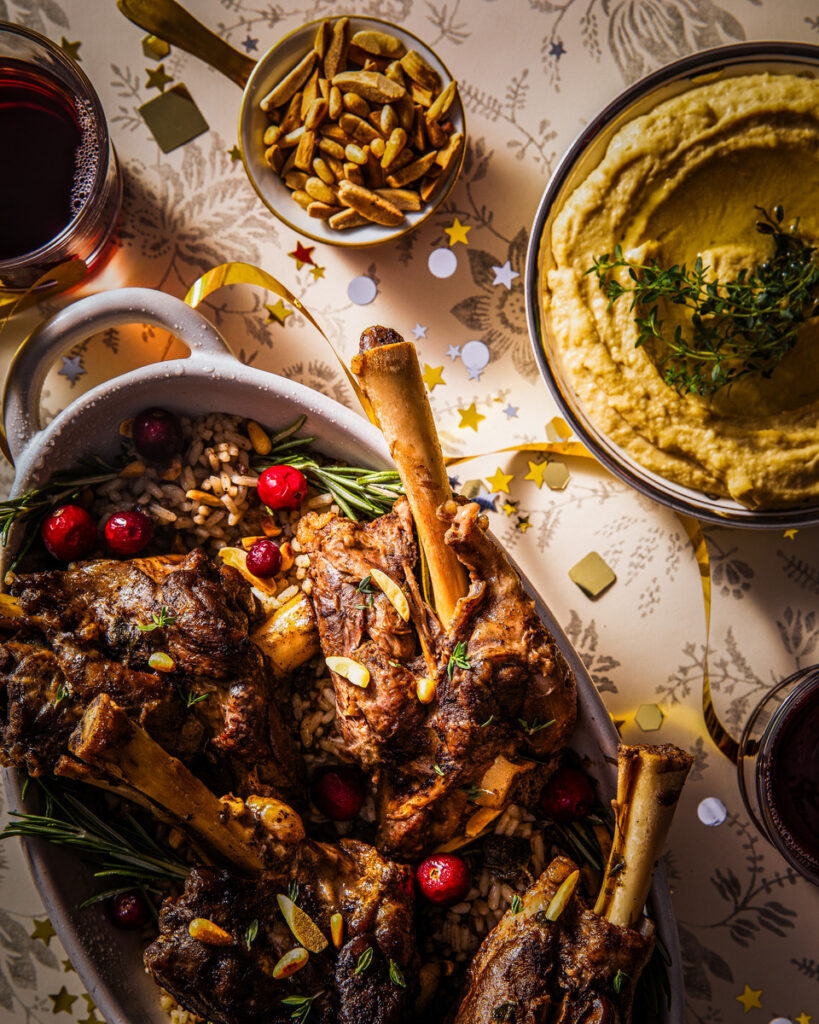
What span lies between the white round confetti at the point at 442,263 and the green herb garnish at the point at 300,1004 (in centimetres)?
208

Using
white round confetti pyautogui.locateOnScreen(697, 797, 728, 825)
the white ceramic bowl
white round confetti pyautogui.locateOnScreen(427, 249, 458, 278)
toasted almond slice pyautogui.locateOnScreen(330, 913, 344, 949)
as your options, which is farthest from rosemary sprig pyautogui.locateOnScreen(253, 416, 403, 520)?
white round confetti pyautogui.locateOnScreen(697, 797, 728, 825)

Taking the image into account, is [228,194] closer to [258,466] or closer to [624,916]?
[258,466]

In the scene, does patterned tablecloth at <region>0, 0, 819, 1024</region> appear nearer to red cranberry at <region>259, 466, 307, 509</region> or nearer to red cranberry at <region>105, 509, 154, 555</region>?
red cranberry at <region>259, 466, 307, 509</region>

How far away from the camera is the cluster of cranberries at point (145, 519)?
85.4 inches

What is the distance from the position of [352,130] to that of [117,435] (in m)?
1.15

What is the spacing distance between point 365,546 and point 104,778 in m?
0.85

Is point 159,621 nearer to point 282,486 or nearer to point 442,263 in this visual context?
point 282,486

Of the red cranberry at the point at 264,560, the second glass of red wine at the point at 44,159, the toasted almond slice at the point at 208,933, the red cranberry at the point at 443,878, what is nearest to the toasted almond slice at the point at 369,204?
the second glass of red wine at the point at 44,159

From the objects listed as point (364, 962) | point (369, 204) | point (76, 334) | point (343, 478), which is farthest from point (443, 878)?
point (369, 204)

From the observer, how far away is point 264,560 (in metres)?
2.19

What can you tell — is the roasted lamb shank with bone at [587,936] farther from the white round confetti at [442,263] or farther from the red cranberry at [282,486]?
the white round confetti at [442,263]

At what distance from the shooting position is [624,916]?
1942 mm

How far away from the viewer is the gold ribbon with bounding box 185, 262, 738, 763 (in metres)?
2.46

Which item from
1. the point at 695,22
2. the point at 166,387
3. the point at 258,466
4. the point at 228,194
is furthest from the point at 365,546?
the point at 695,22
